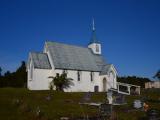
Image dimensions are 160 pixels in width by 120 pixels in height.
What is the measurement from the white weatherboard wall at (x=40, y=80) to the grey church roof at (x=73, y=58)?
2258 millimetres

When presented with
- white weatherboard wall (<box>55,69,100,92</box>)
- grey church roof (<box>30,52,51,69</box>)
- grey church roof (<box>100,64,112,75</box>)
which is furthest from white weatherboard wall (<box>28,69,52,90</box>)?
grey church roof (<box>100,64,112,75</box>)

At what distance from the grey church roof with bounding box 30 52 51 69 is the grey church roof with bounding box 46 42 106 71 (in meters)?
1.26

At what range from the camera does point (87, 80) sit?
172ft

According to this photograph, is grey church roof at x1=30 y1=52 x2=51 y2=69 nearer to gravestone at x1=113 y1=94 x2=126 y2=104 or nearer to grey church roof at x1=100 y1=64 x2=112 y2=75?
grey church roof at x1=100 y1=64 x2=112 y2=75

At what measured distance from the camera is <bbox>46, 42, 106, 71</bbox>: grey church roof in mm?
49781

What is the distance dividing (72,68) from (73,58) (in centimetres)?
277

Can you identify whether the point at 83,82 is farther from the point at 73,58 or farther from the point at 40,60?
the point at 40,60

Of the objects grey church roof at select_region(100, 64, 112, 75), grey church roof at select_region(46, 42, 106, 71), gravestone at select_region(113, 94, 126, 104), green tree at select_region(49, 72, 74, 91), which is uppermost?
grey church roof at select_region(46, 42, 106, 71)

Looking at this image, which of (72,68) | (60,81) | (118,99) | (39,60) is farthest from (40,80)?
(118,99)

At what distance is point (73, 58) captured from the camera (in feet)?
172

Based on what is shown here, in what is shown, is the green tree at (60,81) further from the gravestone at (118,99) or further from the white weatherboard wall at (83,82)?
the gravestone at (118,99)

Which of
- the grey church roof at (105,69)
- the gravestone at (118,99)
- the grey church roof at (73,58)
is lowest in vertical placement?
the gravestone at (118,99)

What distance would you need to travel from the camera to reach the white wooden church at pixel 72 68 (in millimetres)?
47250

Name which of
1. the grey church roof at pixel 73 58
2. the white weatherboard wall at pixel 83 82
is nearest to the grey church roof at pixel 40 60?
the grey church roof at pixel 73 58
